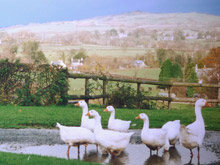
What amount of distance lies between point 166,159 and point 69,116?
14.3 feet

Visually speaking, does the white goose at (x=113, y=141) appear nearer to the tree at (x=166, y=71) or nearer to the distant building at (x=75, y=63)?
the tree at (x=166, y=71)

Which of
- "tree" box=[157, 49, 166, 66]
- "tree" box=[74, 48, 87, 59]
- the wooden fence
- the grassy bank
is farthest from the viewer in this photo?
"tree" box=[74, 48, 87, 59]

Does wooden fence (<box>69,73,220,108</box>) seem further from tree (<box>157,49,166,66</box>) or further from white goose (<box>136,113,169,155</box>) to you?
white goose (<box>136,113,169,155</box>)

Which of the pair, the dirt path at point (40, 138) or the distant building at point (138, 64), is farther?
the distant building at point (138, 64)

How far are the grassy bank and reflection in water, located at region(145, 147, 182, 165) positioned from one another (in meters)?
1.73

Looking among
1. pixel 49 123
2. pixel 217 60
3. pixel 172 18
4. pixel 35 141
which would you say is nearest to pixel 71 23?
pixel 172 18

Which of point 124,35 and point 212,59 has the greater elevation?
point 124,35

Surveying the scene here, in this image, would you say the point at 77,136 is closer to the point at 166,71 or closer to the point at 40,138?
the point at 40,138

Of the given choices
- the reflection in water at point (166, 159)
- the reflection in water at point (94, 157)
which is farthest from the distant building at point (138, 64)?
the reflection in water at point (94, 157)

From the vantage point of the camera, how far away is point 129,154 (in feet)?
22.0

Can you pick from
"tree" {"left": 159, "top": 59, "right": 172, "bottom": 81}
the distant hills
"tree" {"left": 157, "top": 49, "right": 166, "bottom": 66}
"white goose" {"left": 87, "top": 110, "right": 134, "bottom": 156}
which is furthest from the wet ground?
the distant hills

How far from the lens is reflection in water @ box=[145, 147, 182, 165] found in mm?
6307

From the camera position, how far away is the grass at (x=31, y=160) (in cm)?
587

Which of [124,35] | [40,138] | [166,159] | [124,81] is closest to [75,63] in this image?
[124,35]
